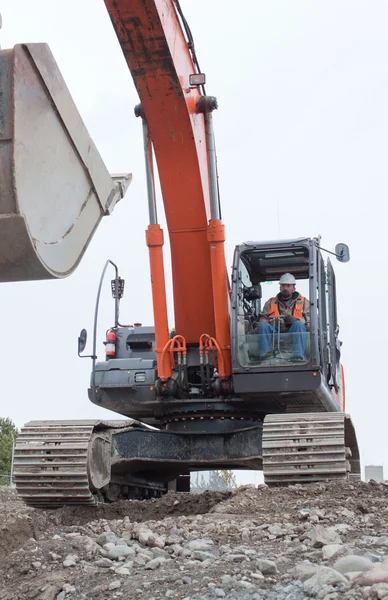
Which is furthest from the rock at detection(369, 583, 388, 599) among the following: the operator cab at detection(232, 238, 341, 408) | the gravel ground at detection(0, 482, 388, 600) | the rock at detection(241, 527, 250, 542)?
the operator cab at detection(232, 238, 341, 408)

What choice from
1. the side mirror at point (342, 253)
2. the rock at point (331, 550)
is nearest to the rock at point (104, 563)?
the rock at point (331, 550)

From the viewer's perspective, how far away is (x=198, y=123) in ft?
24.6

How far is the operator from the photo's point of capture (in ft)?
24.0

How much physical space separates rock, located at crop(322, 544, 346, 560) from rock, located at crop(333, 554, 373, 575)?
229 mm

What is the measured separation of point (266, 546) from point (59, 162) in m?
2.15

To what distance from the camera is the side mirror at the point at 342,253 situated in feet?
24.5

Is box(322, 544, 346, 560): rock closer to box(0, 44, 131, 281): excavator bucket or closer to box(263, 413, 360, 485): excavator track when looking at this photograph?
box(0, 44, 131, 281): excavator bucket

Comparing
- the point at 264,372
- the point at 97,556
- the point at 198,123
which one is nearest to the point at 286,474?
the point at 264,372

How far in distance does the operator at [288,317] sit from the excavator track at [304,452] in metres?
0.78

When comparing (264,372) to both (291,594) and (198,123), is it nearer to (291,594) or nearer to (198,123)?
(198,123)

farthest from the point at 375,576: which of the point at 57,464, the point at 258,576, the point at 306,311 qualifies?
the point at 306,311

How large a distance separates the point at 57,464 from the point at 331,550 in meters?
3.43

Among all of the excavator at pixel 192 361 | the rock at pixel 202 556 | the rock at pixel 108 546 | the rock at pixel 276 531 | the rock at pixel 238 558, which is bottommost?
the rock at pixel 108 546

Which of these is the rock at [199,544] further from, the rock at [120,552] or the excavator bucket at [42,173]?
the excavator bucket at [42,173]
